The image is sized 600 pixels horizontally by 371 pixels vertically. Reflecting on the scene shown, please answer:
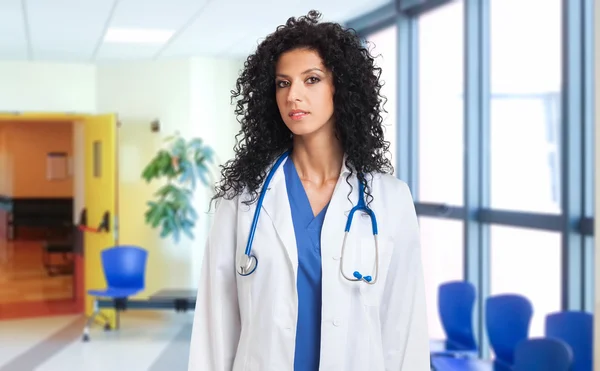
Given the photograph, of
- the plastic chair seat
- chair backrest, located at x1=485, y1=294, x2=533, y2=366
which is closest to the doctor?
chair backrest, located at x1=485, y1=294, x2=533, y2=366

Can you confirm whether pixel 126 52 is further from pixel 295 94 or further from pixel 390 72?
pixel 295 94

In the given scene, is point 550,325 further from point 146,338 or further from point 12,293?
point 12,293

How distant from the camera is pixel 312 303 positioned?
141 centimetres

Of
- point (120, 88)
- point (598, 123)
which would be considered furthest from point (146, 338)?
point (598, 123)

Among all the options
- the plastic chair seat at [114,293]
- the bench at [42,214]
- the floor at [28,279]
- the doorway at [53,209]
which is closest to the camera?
the plastic chair seat at [114,293]

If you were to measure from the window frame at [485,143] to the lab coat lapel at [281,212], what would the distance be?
248 cm

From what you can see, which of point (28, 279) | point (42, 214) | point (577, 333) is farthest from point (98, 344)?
point (42, 214)

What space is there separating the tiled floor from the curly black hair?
384 cm

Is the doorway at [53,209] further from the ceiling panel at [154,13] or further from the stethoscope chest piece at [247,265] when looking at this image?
the stethoscope chest piece at [247,265]

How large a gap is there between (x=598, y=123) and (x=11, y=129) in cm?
1249

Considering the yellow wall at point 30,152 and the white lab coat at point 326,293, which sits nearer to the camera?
the white lab coat at point 326,293

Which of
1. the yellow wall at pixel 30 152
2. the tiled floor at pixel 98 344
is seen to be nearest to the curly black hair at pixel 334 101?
the tiled floor at pixel 98 344

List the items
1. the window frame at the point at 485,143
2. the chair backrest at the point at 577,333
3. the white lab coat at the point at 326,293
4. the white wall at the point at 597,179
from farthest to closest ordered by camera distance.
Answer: the window frame at the point at 485,143 → the chair backrest at the point at 577,333 → the white wall at the point at 597,179 → the white lab coat at the point at 326,293

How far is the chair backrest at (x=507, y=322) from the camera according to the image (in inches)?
134
